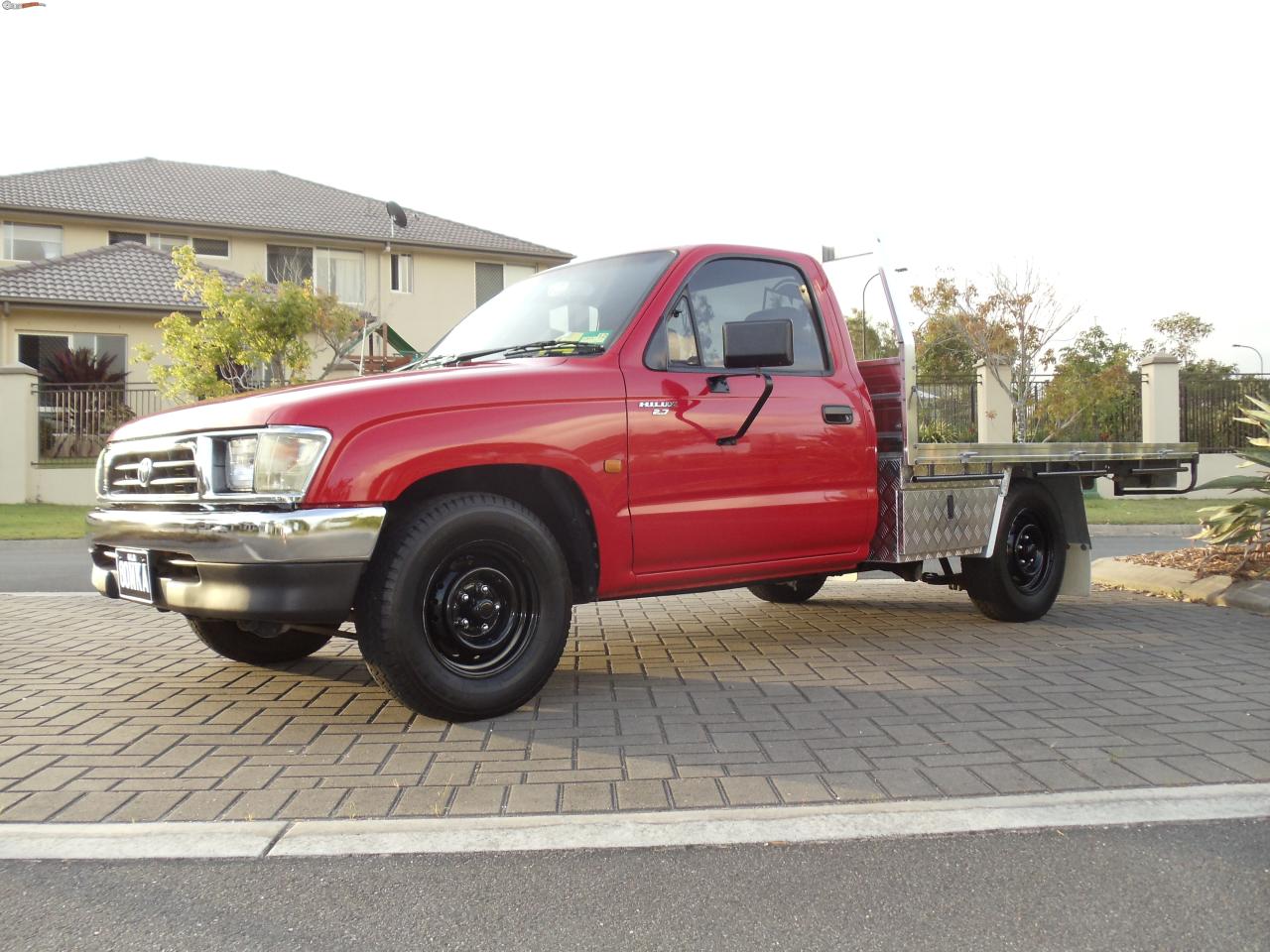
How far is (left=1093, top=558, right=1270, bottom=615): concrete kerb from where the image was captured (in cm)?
722

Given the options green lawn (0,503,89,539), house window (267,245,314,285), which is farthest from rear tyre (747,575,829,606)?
house window (267,245,314,285)

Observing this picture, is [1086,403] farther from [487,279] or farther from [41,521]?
[487,279]

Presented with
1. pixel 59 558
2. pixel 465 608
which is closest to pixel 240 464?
pixel 465 608

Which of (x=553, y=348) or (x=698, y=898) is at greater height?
(x=553, y=348)

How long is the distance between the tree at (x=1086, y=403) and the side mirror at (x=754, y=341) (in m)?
16.5

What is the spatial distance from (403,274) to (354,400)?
31.1 m

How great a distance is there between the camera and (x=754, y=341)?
4.75m

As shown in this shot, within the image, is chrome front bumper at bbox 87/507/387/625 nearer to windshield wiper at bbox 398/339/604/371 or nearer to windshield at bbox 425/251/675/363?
windshield wiper at bbox 398/339/604/371

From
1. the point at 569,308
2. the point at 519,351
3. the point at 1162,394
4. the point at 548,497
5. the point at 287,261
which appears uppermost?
the point at 287,261

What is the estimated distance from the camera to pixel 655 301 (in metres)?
5.00

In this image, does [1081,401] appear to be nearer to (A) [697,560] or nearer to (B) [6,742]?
(A) [697,560]

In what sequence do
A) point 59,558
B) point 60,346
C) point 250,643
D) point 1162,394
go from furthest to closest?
point 60,346
point 1162,394
point 59,558
point 250,643

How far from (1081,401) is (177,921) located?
2020 cm

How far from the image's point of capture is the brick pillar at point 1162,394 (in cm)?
2109
